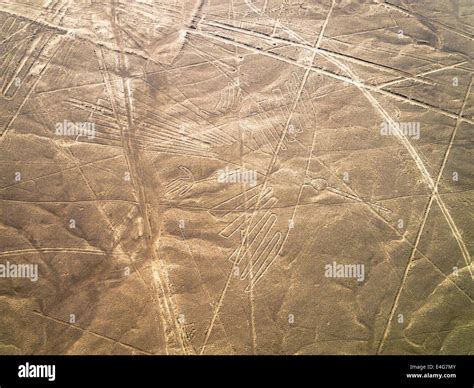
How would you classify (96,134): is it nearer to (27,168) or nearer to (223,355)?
(27,168)

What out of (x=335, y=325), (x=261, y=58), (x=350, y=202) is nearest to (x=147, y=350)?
(x=335, y=325)

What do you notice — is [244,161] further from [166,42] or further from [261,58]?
[166,42]

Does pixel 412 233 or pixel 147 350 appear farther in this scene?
pixel 412 233

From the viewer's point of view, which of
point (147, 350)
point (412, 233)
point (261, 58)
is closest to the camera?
point (147, 350)

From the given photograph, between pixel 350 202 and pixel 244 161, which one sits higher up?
pixel 244 161

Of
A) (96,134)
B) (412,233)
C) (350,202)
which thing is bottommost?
(412,233)

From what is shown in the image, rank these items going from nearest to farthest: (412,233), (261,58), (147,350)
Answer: (147,350)
(412,233)
(261,58)
